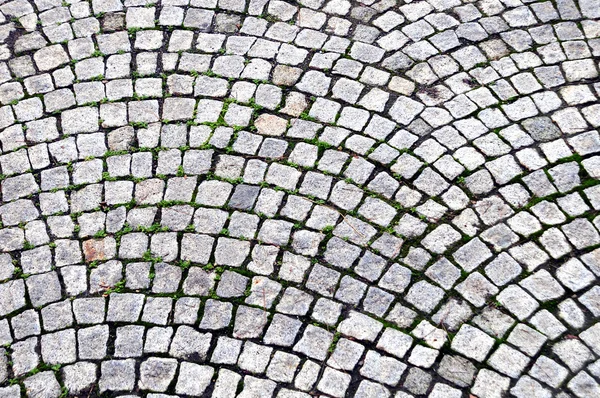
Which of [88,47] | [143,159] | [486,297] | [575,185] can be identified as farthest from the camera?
[88,47]

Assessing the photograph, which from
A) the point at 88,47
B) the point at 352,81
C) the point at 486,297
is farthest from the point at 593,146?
the point at 88,47

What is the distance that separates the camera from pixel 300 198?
4750 mm

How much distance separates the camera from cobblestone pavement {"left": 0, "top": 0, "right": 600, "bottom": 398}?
4035 mm

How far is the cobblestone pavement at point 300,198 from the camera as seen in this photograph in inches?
159

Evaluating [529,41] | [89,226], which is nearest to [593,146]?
[529,41]

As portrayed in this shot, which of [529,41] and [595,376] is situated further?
[529,41]

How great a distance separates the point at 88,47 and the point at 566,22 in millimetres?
4018

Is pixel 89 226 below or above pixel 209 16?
below

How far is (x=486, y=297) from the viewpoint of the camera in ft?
13.8

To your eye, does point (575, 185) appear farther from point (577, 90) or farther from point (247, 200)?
point (247, 200)

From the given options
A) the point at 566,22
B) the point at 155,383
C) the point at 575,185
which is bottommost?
the point at 155,383

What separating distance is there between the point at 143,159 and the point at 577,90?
3.32 meters

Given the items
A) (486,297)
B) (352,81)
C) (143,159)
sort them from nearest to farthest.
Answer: (486,297) → (143,159) → (352,81)

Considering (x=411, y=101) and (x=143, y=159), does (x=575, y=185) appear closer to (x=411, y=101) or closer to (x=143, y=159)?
(x=411, y=101)
